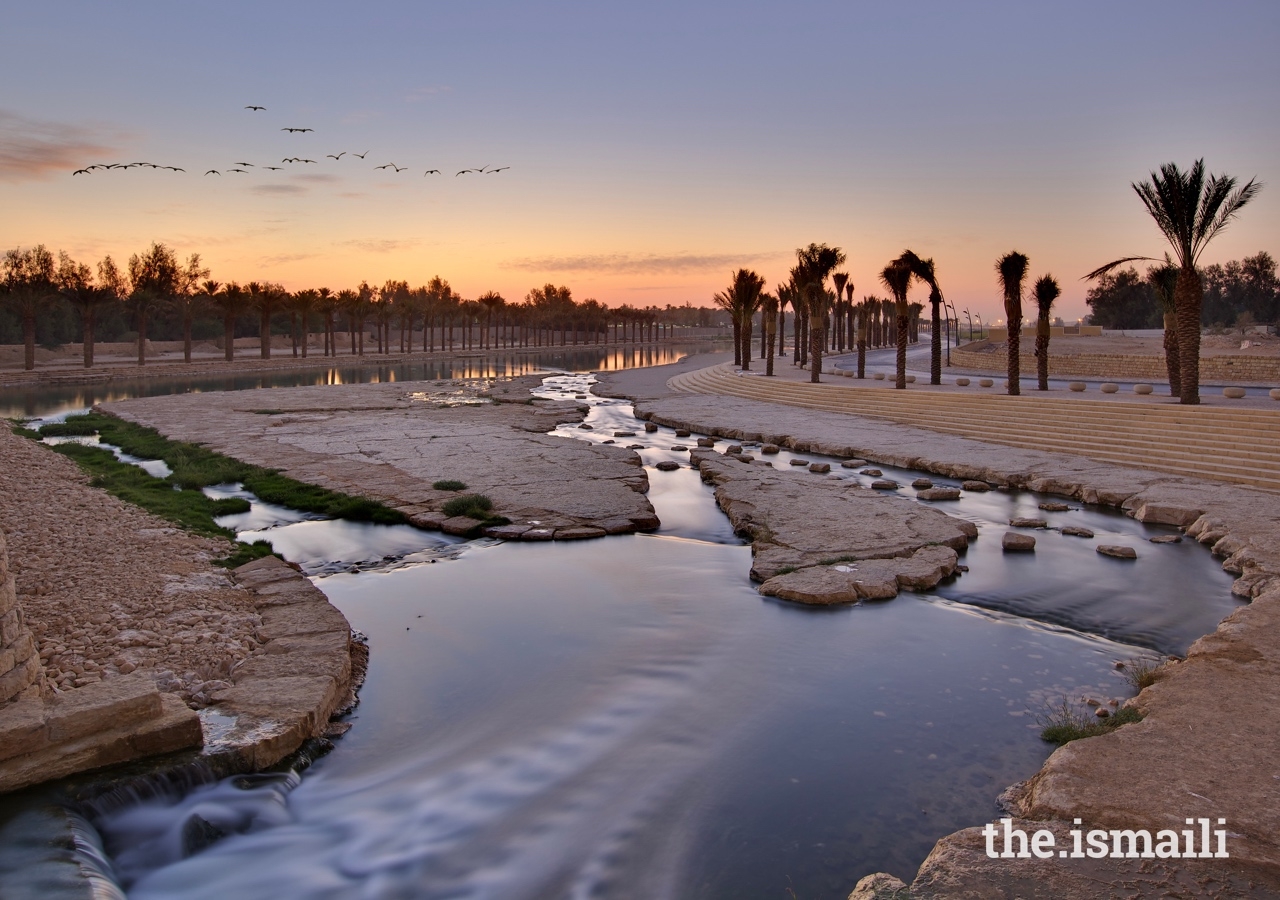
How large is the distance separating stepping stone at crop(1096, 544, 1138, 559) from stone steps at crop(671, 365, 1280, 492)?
4399 millimetres

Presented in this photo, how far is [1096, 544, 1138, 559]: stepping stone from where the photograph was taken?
10867 millimetres

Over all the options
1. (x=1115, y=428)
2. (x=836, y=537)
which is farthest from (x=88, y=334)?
(x=1115, y=428)

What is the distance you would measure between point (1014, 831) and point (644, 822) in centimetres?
213

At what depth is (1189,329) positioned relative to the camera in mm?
19781

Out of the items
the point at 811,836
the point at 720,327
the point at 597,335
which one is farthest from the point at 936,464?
the point at 720,327

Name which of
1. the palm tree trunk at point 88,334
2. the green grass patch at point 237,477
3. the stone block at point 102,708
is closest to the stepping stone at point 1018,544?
the green grass patch at point 237,477

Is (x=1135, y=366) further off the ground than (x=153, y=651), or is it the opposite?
(x=1135, y=366)

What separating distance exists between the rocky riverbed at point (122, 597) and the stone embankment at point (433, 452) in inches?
142

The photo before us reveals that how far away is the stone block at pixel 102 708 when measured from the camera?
5336 millimetres

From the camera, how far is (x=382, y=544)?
1170 centimetres

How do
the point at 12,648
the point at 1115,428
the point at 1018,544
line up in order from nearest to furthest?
the point at 12,648 < the point at 1018,544 < the point at 1115,428

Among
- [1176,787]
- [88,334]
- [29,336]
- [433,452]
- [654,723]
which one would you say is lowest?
[654,723]

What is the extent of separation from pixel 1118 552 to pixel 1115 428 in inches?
318

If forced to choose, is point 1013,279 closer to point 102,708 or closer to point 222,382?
point 102,708
